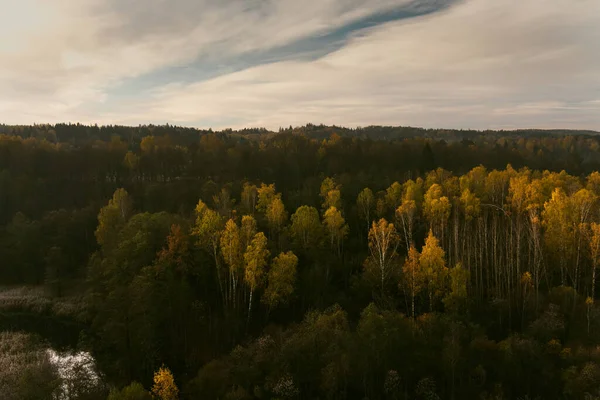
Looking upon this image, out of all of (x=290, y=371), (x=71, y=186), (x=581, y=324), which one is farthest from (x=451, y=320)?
(x=71, y=186)

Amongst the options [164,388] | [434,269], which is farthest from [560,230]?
[164,388]

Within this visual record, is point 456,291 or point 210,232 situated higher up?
point 210,232

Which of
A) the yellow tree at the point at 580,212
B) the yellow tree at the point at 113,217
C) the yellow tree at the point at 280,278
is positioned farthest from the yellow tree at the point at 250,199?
the yellow tree at the point at 580,212

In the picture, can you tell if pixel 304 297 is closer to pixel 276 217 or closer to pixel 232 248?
pixel 232 248

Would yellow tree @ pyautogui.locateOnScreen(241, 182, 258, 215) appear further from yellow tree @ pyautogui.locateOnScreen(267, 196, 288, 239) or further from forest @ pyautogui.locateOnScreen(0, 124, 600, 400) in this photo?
yellow tree @ pyautogui.locateOnScreen(267, 196, 288, 239)

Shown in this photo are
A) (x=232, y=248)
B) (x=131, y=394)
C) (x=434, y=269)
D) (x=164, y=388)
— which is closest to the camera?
(x=131, y=394)

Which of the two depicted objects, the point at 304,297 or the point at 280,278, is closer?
the point at 280,278
